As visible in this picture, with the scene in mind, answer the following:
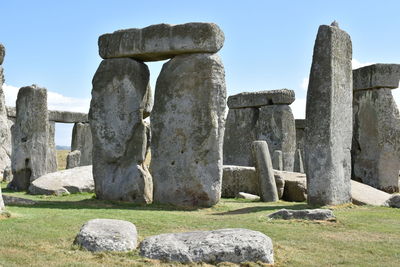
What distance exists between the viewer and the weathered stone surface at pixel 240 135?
22781mm

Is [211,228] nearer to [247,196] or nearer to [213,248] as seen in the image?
[213,248]

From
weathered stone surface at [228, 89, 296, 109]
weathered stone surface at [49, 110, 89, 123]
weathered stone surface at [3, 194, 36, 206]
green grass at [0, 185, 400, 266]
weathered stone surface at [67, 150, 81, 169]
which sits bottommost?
green grass at [0, 185, 400, 266]

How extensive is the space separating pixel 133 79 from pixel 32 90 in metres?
4.65

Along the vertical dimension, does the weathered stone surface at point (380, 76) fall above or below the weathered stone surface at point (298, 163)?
above

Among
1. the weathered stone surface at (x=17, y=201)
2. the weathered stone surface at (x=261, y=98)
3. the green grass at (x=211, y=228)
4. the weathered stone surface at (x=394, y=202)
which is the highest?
the weathered stone surface at (x=261, y=98)

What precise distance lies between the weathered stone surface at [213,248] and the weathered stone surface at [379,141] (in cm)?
1193

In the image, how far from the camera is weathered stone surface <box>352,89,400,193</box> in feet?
57.7

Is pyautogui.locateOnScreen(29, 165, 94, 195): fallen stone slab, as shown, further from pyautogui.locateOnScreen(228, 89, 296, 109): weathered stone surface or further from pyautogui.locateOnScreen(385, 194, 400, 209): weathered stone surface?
pyautogui.locateOnScreen(228, 89, 296, 109): weathered stone surface

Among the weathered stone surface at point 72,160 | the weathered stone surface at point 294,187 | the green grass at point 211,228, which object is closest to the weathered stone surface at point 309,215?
the green grass at point 211,228

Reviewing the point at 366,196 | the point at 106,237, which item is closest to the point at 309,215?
the point at 106,237

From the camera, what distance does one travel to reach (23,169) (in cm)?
1692

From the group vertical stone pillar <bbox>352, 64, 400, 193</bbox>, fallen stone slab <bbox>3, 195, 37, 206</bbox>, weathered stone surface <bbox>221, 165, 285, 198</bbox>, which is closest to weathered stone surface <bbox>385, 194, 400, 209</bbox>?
weathered stone surface <bbox>221, 165, 285, 198</bbox>

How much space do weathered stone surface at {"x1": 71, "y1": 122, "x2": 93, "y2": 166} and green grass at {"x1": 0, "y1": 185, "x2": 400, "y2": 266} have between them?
15.8 m

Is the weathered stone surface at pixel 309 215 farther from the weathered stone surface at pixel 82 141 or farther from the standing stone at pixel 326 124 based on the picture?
the weathered stone surface at pixel 82 141
